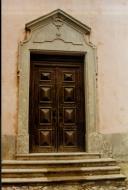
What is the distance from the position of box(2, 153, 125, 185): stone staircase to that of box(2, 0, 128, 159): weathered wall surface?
0.77m

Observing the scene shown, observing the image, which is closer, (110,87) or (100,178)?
(100,178)

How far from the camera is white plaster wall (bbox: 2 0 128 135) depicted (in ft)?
24.1

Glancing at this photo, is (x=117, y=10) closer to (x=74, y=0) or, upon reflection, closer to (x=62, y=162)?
(x=74, y=0)

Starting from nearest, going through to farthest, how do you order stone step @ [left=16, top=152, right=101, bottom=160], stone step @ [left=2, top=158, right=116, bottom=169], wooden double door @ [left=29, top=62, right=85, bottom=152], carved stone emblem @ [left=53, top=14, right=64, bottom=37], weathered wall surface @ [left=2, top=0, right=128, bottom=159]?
1. stone step @ [left=2, top=158, right=116, bottom=169]
2. stone step @ [left=16, top=152, right=101, bottom=160]
3. weathered wall surface @ [left=2, top=0, right=128, bottom=159]
4. wooden double door @ [left=29, top=62, right=85, bottom=152]
5. carved stone emblem @ [left=53, top=14, right=64, bottom=37]

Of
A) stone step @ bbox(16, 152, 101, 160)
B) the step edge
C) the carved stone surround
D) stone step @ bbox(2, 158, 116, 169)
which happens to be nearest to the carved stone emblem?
the carved stone surround

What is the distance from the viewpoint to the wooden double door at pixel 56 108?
7504mm

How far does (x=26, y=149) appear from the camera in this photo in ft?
23.3

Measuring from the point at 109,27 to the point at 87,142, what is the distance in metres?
2.91

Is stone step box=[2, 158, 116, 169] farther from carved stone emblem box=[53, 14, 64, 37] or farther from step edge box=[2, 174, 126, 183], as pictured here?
carved stone emblem box=[53, 14, 64, 37]

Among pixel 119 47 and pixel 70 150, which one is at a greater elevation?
pixel 119 47

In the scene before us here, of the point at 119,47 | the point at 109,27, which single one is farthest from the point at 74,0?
the point at 119,47

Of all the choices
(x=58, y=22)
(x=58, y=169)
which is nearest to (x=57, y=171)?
(x=58, y=169)

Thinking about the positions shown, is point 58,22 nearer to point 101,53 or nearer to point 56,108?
point 101,53

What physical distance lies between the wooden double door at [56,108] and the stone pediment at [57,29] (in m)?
0.62
